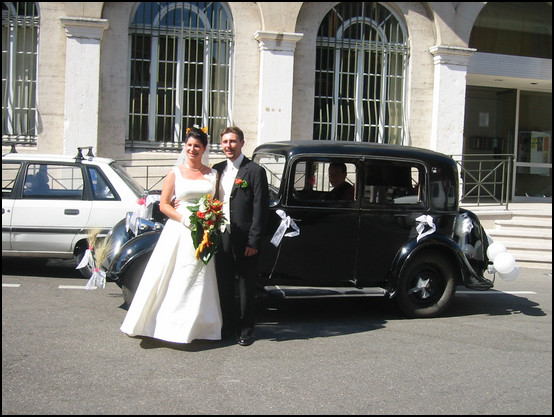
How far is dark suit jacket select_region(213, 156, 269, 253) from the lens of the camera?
6.14 m

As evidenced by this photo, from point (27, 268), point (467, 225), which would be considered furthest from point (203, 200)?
point (27, 268)

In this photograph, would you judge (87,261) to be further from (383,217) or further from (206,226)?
(383,217)

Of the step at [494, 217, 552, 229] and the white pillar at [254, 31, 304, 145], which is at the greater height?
the white pillar at [254, 31, 304, 145]

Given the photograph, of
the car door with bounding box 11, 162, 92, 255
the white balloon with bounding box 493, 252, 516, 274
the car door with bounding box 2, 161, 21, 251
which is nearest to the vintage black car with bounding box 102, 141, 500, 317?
the white balloon with bounding box 493, 252, 516, 274

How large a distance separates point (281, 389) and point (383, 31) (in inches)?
460

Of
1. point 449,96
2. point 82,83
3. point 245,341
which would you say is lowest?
point 245,341

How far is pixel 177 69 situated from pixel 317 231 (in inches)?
322

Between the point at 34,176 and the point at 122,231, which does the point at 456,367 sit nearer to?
the point at 122,231

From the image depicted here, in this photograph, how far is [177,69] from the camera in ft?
46.2

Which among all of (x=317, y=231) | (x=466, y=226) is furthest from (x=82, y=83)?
(x=466, y=226)

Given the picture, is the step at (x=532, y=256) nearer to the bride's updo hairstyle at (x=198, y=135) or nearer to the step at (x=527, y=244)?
the step at (x=527, y=244)

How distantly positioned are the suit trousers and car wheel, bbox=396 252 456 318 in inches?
72.4

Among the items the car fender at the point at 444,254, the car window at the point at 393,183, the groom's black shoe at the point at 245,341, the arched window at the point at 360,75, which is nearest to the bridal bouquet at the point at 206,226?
the groom's black shoe at the point at 245,341

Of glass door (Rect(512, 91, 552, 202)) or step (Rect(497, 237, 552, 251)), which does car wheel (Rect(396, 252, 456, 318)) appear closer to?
step (Rect(497, 237, 552, 251))
